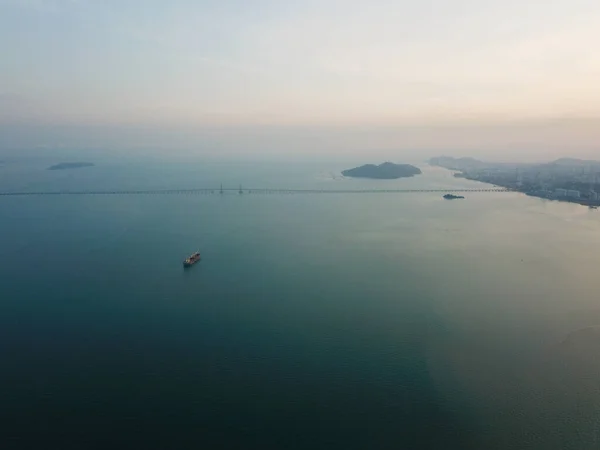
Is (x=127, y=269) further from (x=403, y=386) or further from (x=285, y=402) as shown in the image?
(x=403, y=386)

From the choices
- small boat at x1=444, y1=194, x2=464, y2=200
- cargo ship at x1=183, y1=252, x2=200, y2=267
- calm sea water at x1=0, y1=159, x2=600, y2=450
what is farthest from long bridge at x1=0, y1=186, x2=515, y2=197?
cargo ship at x1=183, y1=252, x2=200, y2=267

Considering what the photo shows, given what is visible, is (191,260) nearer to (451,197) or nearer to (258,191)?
(258,191)

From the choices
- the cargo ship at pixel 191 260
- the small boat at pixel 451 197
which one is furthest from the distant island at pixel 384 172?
the cargo ship at pixel 191 260

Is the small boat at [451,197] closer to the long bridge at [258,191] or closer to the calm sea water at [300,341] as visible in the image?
the long bridge at [258,191]

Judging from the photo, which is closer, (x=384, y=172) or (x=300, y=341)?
(x=300, y=341)

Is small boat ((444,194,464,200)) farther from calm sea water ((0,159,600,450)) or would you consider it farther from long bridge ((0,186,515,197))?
calm sea water ((0,159,600,450))

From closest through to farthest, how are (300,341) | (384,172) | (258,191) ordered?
(300,341), (258,191), (384,172)

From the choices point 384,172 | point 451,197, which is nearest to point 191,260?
point 451,197
